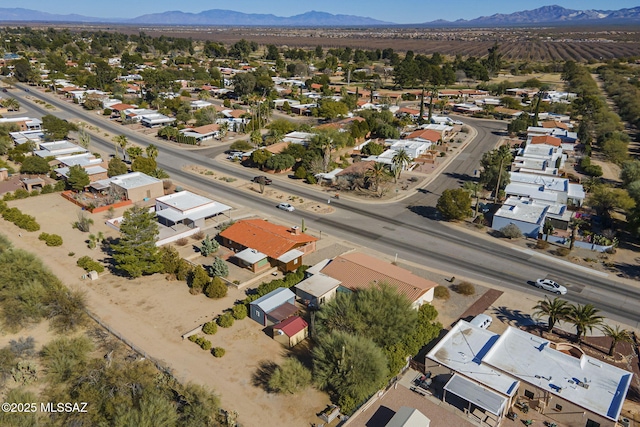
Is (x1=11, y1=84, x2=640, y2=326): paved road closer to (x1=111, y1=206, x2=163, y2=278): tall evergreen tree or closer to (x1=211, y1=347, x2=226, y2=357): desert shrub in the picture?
(x1=111, y1=206, x2=163, y2=278): tall evergreen tree

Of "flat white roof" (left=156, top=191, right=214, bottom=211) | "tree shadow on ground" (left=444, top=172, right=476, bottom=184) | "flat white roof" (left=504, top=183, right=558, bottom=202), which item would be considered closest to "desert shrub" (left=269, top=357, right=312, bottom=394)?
"flat white roof" (left=156, top=191, right=214, bottom=211)

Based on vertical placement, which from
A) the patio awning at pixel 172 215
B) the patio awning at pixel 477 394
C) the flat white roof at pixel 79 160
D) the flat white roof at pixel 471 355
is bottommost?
the patio awning at pixel 477 394

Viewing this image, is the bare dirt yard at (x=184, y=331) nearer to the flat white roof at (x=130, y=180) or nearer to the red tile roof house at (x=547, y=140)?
the flat white roof at (x=130, y=180)

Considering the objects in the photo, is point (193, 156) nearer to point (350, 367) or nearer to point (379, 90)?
point (350, 367)

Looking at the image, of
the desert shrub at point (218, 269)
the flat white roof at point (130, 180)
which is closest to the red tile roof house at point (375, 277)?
the desert shrub at point (218, 269)

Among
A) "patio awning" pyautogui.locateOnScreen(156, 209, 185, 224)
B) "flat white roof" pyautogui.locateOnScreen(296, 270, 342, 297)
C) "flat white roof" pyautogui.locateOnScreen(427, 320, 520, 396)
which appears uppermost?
"patio awning" pyautogui.locateOnScreen(156, 209, 185, 224)

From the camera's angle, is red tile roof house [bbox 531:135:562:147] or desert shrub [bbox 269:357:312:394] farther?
red tile roof house [bbox 531:135:562:147]

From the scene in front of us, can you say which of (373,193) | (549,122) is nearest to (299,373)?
(373,193)
